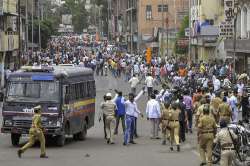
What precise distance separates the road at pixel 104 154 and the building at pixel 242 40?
25232mm

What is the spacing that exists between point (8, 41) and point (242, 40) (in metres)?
25.1

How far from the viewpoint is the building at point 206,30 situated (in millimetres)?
72562

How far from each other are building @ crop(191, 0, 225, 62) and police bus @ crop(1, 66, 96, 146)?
44378 millimetres

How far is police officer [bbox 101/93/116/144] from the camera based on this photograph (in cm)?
2608

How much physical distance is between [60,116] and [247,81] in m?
19.3

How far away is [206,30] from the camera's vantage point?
73.4 metres

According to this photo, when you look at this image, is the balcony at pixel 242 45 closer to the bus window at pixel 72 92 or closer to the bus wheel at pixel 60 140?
the bus window at pixel 72 92

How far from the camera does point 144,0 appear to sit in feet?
389

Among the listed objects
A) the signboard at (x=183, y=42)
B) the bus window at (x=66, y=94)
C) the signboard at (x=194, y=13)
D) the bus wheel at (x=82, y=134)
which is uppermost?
the signboard at (x=194, y=13)

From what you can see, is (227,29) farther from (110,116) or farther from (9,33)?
(9,33)

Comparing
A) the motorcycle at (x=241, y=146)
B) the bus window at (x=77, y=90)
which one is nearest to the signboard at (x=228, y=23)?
the bus window at (x=77, y=90)

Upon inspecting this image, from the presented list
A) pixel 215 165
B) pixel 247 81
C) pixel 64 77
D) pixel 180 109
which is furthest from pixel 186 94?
pixel 247 81

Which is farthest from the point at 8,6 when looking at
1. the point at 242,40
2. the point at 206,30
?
the point at 242,40

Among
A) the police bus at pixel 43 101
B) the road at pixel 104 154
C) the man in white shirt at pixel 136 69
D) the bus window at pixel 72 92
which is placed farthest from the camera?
the man in white shirt at pixel 136 69
